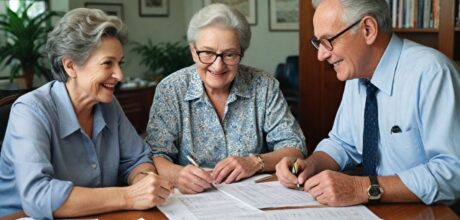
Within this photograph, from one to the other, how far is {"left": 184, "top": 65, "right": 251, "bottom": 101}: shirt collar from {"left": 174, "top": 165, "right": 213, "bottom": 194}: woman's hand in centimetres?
46

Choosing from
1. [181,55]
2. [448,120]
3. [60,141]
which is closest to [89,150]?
[60,141]

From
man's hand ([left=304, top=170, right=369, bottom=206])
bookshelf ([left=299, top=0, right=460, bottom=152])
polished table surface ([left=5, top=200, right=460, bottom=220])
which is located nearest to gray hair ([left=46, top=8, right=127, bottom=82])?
polished table surface ([left=5, top=200, right=460, bottom=220])

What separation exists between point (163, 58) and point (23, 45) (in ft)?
6.09

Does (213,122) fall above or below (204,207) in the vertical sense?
above

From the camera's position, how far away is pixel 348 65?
1738 millimetres

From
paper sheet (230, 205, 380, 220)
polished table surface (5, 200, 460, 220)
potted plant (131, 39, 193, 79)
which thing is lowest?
polished table surface (5, 200, 460, 220)

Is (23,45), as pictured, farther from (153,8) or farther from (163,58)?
(153,8)

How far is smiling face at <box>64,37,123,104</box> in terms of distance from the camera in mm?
1686

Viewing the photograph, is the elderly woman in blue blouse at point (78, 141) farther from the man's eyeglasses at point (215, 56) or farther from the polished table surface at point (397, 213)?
the man's eyeglasses at point (215, 56)

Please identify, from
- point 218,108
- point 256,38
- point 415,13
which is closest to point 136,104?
point 256,38

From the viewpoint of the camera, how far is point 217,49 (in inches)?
78.4

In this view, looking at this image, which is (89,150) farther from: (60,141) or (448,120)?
(448,120)

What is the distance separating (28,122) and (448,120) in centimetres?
117

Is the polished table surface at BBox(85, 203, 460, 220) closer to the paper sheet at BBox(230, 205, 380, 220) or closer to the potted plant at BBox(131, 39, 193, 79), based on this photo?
the paper sheet at BBox(230, 205, 380, 220)
